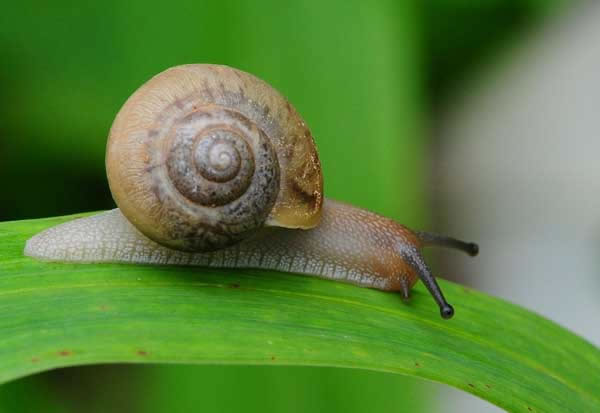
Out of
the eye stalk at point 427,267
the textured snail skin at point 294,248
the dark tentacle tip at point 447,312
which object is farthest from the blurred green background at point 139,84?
the dark tentacle tip at point 447,312

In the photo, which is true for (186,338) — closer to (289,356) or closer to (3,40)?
(289,356)

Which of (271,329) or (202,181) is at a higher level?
(202,181)

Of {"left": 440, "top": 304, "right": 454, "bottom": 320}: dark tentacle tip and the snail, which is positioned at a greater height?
the snail

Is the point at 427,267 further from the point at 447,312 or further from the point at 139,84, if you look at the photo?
the point at 139,84

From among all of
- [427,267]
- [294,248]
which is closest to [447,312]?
[427,267]

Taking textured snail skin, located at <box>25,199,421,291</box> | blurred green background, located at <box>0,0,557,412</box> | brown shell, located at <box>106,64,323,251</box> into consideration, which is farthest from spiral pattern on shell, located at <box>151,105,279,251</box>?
blurred green background, located at <box>0,0,557,412</box>

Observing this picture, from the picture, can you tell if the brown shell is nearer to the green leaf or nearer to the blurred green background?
the green leaf
